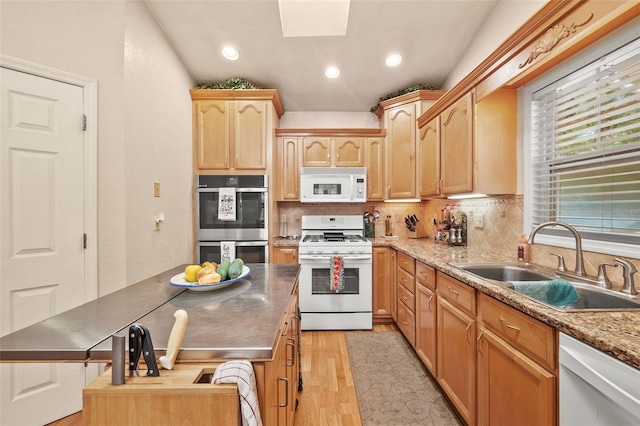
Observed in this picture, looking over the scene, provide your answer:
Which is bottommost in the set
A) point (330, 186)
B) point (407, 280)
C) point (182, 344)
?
point (407, 280)

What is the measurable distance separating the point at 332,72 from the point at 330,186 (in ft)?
4.09

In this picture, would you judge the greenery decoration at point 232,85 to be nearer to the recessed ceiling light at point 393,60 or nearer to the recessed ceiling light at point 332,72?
the recessed ceiling light at point 332,72

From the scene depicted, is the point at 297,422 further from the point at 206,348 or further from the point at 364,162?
the point at 364,162

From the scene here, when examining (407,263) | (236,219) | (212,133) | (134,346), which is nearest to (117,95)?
(212,133)

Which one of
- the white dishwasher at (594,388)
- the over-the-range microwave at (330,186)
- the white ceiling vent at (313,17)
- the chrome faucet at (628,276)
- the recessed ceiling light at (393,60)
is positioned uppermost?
the white ceiling vent at (313,17)

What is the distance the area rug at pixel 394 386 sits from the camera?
162 centimetres

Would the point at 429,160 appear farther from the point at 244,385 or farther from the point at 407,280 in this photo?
the point at 244,385

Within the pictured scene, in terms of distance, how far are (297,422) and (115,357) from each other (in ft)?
4.44

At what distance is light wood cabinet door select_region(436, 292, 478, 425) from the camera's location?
1.39m

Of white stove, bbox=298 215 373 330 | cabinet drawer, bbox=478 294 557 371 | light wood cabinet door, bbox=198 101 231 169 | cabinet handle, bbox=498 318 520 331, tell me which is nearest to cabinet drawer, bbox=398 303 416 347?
white stove, bbox=298 215 373 330

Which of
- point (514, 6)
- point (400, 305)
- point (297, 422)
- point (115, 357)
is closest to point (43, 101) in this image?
point (115, 357)

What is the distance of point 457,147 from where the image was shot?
2180 millimetres

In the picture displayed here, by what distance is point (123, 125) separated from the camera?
179 cm

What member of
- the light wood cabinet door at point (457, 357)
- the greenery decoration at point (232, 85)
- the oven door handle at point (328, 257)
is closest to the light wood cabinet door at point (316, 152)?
the greenery decoration at point (232, 85)
